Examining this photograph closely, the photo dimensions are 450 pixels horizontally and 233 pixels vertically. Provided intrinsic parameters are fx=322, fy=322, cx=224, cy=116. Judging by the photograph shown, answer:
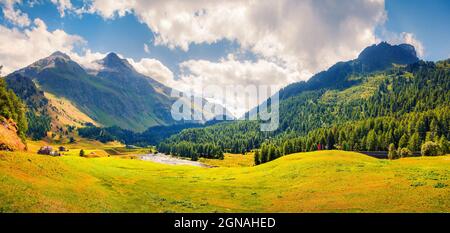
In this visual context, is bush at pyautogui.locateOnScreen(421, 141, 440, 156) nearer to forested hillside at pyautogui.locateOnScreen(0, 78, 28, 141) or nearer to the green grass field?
the green grass field

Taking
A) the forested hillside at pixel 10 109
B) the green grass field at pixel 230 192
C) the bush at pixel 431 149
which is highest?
the forested hillside at pixel 10 109

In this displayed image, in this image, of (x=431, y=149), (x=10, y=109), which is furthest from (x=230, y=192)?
(x=431, y=149)

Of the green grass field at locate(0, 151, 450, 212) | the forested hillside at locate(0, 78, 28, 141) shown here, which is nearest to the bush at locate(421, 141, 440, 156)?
the green grass field at locate(0, 151, 450, 212)

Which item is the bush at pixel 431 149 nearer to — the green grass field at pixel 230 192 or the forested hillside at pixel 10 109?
the green grass field at pixel 230 192

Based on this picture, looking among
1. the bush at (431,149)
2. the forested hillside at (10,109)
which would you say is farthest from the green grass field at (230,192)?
the bush at (431,149)

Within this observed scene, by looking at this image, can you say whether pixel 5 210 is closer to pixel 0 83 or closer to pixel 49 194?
pixel 49 194

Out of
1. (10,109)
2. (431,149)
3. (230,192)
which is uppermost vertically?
(10,109)

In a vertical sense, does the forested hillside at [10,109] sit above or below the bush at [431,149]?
above

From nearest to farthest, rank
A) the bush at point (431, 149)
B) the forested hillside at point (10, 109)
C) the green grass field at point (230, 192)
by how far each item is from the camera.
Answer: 1. the green grass field at point (230, 192)
2. the forested hillside at point (10, 109)
3. the bush at point (431, 149)

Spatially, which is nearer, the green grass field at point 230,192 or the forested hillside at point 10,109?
the green grass field at point 230,192

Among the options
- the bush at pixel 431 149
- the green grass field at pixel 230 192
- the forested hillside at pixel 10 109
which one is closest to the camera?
the green grass field at pixel 230 192

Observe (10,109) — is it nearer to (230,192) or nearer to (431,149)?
(230,192)
